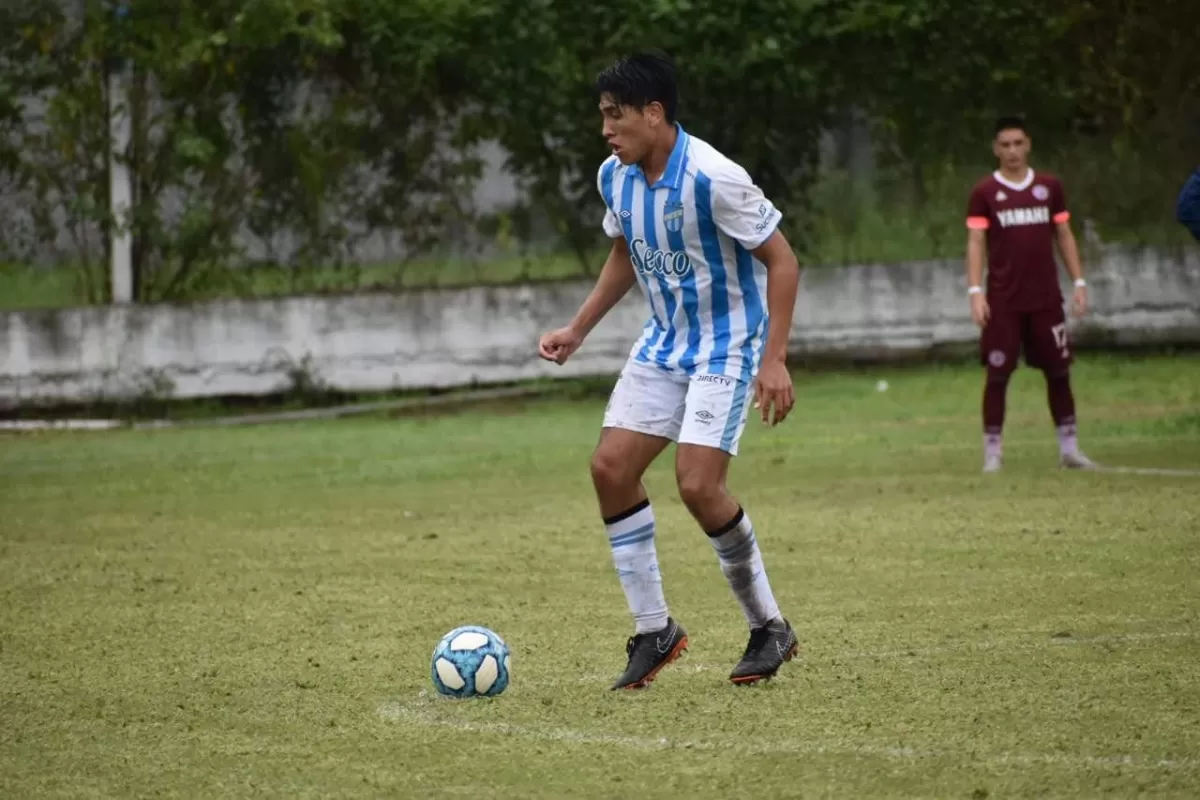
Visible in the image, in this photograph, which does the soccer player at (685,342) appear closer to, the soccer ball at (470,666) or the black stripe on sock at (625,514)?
the black stripe on sock at (625,514)

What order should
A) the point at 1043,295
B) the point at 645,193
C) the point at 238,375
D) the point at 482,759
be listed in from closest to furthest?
the point at 482,759 → the point at 645,193 → the point at 1043,295 → the point at 238,375

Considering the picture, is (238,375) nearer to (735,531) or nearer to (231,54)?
(231,54)

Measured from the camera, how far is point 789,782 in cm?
554

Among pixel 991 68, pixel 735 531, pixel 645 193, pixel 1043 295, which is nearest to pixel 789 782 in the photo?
pixel 735 531

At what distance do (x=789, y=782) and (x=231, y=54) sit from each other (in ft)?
52.9

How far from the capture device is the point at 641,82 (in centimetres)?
704

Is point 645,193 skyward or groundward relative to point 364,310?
skyward

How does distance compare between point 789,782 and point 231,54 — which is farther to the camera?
point 231,54

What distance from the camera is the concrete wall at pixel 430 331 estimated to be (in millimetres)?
19797

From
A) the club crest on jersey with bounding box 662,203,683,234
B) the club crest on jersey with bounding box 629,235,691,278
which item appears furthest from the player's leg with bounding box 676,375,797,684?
the club crest on jersey with bounding box 662,203,683,234

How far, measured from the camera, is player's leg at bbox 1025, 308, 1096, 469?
13.6 m

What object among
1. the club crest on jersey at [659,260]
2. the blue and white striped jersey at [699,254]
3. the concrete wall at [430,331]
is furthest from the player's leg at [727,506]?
the concrete wall at [430,331]

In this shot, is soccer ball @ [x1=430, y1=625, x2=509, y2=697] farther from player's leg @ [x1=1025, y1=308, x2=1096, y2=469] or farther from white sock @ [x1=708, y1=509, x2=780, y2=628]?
player's leg @ [x1=1025, y1=308, x2=1096, y2=469]

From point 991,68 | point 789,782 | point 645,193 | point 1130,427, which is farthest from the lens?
point 991,68
